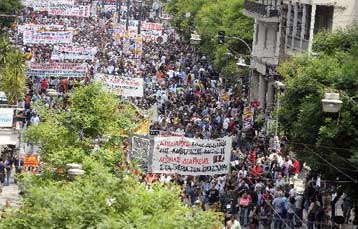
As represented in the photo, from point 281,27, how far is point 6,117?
24.5 m

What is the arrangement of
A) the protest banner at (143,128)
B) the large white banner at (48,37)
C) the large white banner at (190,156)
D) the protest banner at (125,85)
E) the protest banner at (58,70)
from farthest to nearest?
the large white banner at (48,37) → the protest banner at (58,70) → the protest banner at (125,85) → the protest banner at (143,128) → the large white banner at (190,156)

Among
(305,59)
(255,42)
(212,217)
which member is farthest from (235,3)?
→ (212,217)

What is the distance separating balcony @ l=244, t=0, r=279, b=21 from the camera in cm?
6288

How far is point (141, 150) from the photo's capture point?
31578 mm

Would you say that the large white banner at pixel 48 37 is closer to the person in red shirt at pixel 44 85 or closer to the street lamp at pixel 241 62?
the person in red shirt at pixel 44 85

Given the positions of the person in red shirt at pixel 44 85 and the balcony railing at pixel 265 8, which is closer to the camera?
the person in red shirt at pixel 44 85

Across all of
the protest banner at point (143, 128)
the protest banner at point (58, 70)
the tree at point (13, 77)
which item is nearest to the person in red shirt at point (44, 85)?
the protest banner at point (58, 70)

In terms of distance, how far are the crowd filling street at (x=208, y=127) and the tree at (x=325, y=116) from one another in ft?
5.94

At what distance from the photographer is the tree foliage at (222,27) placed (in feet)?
226

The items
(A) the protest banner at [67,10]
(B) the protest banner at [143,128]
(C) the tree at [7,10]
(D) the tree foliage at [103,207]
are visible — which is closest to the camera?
(D) the tree foliage at [103,207]

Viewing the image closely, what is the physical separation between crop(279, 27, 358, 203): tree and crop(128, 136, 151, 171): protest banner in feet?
12.9

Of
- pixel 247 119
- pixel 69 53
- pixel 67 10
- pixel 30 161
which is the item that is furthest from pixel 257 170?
pixel 67 10

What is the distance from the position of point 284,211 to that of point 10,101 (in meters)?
22.0

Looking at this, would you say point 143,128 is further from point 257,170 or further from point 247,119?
point 247,119
